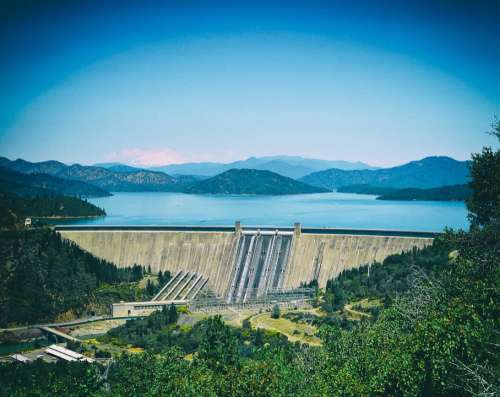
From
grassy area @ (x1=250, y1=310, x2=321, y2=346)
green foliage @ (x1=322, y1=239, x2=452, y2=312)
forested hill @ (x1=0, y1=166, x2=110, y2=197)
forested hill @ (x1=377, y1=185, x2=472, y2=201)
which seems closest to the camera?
grassy area @ (x1=250, y1=310, x2=321, y2=346)

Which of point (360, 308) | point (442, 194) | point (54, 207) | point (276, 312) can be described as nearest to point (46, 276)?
point (276, 312)

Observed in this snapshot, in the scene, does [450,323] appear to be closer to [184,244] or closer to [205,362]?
[205,362]

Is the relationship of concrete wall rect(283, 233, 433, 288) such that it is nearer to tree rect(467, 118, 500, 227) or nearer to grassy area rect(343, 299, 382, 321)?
grassy area rect(343, 299, 382, 321)

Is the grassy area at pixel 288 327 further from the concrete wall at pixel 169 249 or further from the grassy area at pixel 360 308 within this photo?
the concrete wall at pixel 169 249

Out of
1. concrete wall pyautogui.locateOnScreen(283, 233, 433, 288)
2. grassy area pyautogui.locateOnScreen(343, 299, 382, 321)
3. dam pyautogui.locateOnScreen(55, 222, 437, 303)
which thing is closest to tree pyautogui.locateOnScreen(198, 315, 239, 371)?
grassy area pyautogui.locateOnScreen(343, 299, 382, 321)

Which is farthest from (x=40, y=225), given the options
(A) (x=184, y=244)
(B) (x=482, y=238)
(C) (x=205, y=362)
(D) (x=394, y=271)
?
(B) (x=482, y=238)

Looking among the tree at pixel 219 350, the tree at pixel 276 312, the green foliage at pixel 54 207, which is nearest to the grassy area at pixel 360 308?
the tree at pixel 276 312

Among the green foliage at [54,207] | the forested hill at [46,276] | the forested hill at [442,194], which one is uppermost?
the forested hill at [442,194]
